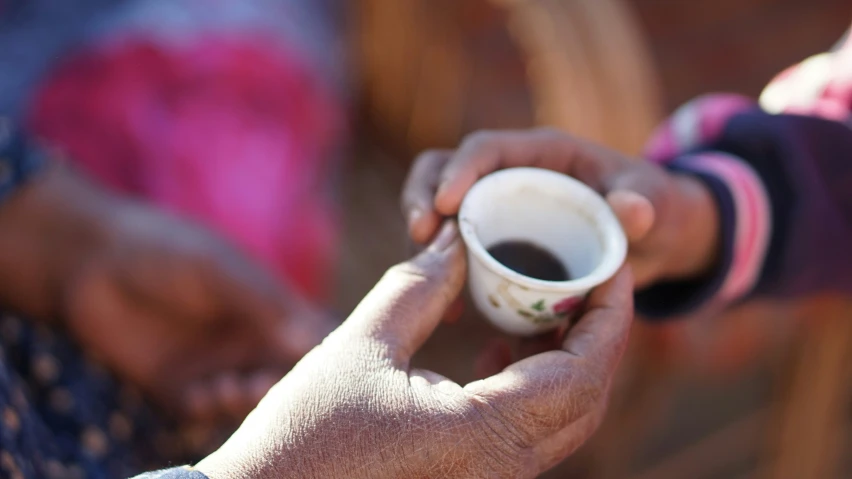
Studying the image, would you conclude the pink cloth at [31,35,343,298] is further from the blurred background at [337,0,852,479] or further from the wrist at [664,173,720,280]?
the wrist at [664,173,720,280]

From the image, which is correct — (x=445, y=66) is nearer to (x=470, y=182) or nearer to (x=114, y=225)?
(x=114, y=225)

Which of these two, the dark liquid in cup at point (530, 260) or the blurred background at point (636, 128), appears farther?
the blurred background at point (636, 128)

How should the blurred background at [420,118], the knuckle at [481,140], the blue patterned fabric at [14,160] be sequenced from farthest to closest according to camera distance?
the blurred background at [420,118] < the blue patterned fabric at [14,160] < the knuckle at [481,140]

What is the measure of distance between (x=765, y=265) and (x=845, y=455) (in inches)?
31.9

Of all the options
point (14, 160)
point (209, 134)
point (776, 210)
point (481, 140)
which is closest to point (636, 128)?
point (776, 210)

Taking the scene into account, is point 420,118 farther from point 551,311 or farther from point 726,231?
point 551,311

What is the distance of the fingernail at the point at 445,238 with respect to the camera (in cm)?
59

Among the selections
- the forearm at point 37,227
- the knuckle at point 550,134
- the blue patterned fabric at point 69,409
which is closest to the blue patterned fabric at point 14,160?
the forearm at point 37,227

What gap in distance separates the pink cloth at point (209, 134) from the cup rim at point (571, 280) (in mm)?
549

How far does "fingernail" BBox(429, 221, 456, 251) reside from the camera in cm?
59

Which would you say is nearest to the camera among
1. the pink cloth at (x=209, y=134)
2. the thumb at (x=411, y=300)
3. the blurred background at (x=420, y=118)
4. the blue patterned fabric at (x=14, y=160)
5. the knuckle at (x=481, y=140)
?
the thumb at (x=411, y=300)

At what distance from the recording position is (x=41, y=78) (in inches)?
44.9

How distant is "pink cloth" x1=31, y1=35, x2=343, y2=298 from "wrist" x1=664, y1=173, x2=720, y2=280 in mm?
582

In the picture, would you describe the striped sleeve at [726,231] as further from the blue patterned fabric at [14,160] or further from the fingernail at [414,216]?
the blue patterned fabric at [14,160]
